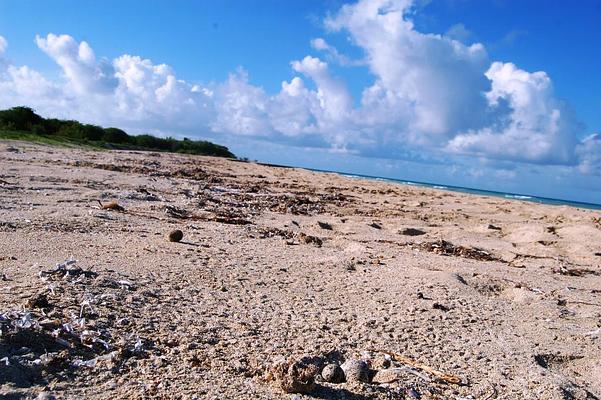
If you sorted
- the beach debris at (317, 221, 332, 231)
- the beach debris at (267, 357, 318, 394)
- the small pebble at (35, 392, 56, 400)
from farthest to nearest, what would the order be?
the beach debris at (317, 221, 332, 231), the beach debris at (267, 357, 318, 394), the small pebble at (35, 392, 56, 400)

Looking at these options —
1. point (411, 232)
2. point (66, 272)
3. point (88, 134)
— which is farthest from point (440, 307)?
point (88, 134)

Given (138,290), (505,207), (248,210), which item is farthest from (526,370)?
(505,207)

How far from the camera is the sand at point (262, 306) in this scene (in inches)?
90.1

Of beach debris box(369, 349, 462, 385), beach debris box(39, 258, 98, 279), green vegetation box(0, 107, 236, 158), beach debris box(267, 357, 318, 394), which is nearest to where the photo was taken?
beach debris box(267, 357, 318, 394)

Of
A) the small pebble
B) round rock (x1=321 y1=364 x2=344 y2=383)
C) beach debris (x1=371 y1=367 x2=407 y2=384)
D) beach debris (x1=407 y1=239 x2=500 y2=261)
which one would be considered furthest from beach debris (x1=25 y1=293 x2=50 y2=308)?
beach debris (x1=407 y1=239 x2=500 y2=261)

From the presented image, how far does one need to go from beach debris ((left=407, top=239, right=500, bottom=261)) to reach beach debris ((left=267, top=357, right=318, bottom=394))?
12.5 feet

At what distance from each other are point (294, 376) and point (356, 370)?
1.08 ft

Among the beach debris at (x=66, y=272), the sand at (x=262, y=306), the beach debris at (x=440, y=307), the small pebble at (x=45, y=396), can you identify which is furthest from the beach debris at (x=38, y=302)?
the beach debris at (x=440, y=307)

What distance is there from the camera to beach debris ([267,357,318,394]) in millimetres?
2195

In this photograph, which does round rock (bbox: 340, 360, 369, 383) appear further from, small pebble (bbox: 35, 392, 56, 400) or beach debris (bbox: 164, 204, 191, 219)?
beach debris (bbox: 164, 204, 191, 219)

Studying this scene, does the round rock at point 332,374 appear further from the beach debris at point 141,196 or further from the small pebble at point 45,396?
the beach debris at point 141,196

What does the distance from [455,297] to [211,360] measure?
2.05 m

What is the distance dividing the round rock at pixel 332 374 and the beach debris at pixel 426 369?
0.41m

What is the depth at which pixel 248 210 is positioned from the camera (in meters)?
7.68
